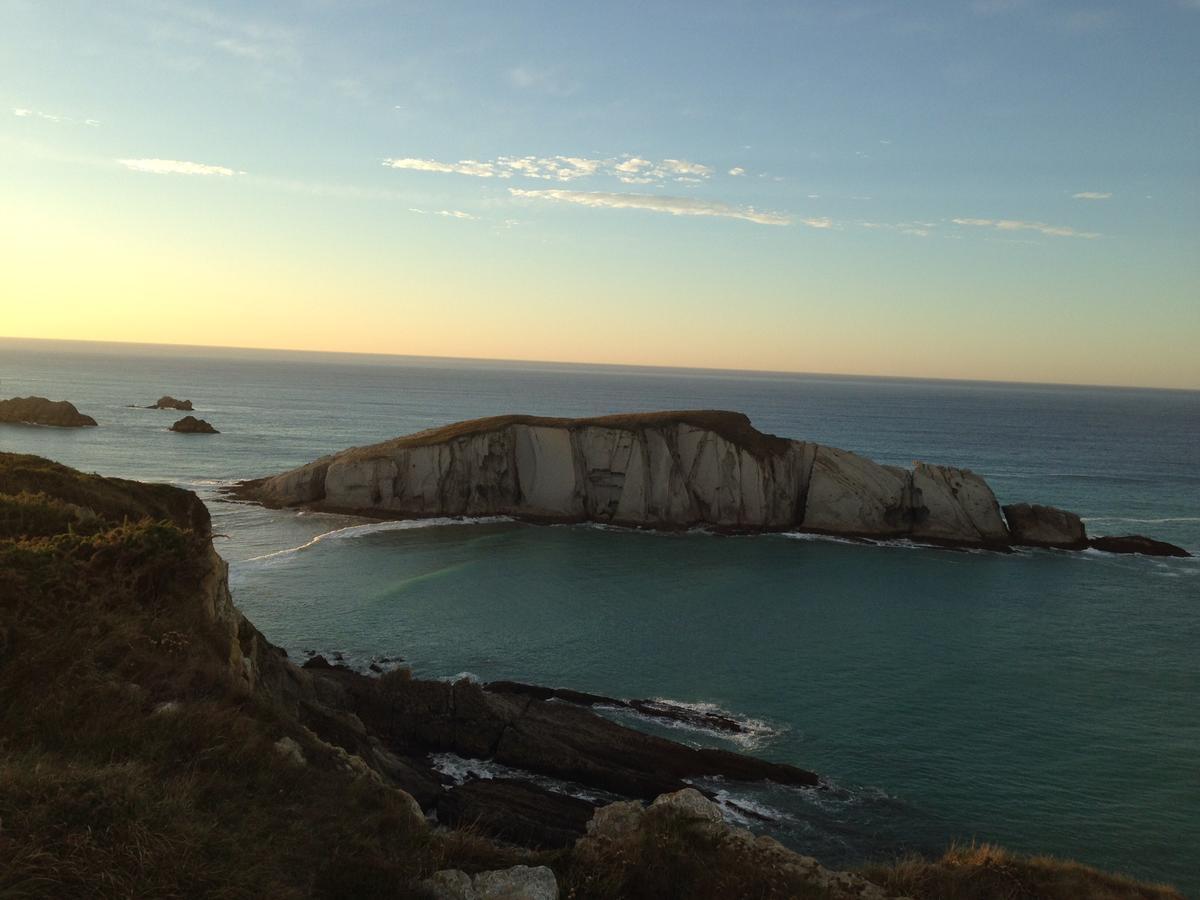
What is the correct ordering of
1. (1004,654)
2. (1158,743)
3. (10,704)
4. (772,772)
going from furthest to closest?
(1004,654) < (1158,743) < (772,772) < (10,704)

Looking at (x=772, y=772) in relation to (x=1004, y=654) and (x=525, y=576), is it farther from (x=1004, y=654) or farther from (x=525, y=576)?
(x=525, y=576)

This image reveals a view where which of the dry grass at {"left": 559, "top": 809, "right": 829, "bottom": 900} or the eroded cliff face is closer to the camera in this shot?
the dry grass at {"left": 559, "top": 809, "right": 829, "bottom": 900}

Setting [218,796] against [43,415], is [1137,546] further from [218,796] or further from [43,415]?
[43,415]

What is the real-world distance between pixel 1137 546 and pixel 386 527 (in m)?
48.5

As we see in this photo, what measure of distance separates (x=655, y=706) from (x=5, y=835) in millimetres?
19384

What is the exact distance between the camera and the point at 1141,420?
569ft

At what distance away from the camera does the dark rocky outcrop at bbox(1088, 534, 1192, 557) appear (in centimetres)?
4947

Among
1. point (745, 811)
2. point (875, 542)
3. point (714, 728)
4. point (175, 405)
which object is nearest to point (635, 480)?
point (875, 542)

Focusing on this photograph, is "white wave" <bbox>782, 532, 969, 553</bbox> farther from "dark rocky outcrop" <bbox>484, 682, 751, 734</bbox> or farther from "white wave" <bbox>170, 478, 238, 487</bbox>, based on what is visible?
"white wave" <bbox>170, 478, 238, 487</bbox>

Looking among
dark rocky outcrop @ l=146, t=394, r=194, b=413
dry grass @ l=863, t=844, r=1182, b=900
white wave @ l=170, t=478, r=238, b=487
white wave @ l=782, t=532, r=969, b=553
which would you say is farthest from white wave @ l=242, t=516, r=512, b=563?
dark rocky outcrop @ l=146, t=394, r=194, b=413

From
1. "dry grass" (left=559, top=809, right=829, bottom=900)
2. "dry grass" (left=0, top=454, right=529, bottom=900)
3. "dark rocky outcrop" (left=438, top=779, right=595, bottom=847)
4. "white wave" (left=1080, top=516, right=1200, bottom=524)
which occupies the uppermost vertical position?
"dry grass" (left=0, top=454, right=529, bottom=900)

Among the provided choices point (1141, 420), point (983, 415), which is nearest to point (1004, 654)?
point (983, 415)

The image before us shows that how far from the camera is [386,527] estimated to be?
51406mm

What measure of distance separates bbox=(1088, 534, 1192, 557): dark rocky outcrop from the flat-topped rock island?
5225 millimetres
